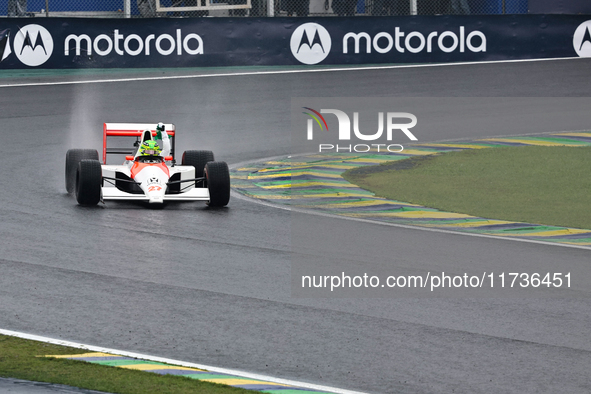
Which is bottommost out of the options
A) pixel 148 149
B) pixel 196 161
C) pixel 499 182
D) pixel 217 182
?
pixel 499 182

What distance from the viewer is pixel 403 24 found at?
2372 cm

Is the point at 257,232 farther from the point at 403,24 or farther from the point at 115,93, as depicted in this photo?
the point at 403,24

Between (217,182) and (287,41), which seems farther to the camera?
(287,41)

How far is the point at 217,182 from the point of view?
454 inches

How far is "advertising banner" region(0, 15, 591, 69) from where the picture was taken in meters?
22.5

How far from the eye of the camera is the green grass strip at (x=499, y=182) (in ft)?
38.3

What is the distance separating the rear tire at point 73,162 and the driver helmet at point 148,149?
832 millimetres

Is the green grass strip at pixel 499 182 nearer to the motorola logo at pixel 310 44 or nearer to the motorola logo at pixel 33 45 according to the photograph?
the motorola logo at pixel 310 44

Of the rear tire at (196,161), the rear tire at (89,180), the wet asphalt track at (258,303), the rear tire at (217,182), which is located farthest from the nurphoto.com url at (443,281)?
Answer: the rear tire at (196,161)

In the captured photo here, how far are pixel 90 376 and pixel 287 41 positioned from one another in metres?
18.4

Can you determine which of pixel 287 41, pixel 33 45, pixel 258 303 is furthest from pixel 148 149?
pixel 287 41

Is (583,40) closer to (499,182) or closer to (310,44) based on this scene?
(310,44)

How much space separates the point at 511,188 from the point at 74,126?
26.2ft

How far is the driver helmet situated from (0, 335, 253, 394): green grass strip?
5361mm
